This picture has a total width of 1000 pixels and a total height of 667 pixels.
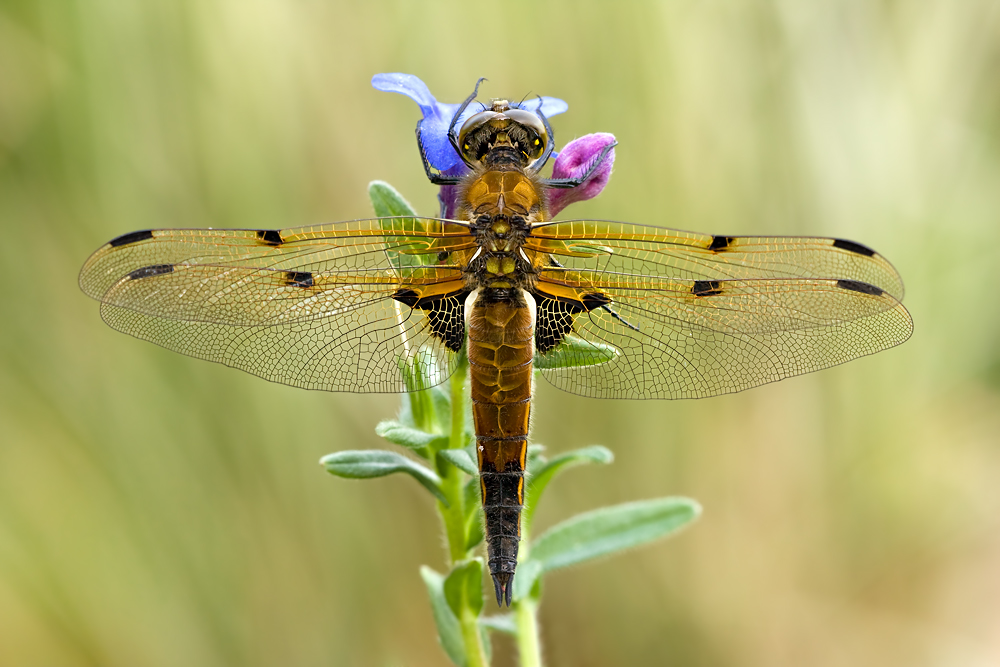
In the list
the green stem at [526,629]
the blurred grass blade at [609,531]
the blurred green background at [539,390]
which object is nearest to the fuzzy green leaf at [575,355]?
the green stem at [526,629]

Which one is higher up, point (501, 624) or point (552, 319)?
point (552, 319)

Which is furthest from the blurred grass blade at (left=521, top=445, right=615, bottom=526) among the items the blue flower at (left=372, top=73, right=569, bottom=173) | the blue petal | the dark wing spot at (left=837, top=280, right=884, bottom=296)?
the blue petal

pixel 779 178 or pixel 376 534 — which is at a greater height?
pixel 779 178

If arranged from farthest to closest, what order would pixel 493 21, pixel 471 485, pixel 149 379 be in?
pixel 493 21 → pixel 149 379 → pixel 471 485

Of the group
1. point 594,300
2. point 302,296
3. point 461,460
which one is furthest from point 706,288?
point 302,296

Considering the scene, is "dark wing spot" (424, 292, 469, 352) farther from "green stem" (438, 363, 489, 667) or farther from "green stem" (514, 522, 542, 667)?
"green stem" (514, 522, 542, 667)

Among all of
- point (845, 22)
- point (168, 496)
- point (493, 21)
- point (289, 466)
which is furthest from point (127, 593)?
point (845, 22)

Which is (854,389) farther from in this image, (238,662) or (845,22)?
(238,662)

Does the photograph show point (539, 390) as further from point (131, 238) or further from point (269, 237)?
point (131, 238)
